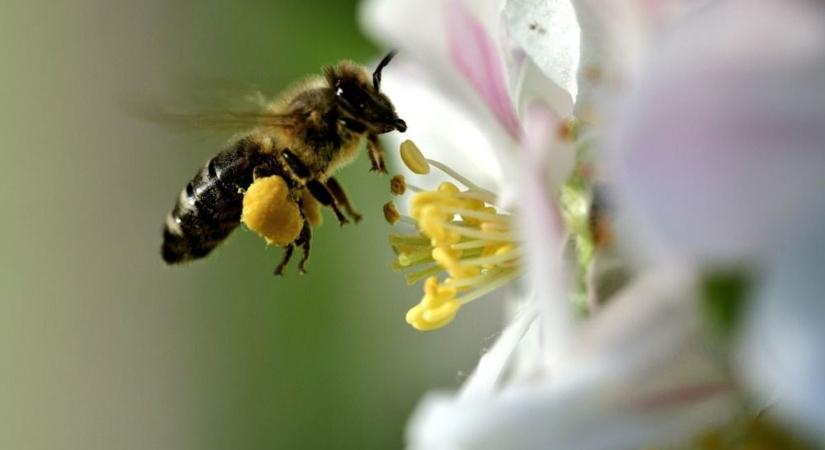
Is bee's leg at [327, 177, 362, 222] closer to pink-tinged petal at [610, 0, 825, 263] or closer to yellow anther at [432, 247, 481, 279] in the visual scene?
yellow anther at [432, 247, 481, 279]

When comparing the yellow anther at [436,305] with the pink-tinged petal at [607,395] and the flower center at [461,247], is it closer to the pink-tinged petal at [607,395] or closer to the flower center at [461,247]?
the flower center at [461,247]

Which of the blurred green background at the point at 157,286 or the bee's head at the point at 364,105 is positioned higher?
the blurred green background at the point at 157,286

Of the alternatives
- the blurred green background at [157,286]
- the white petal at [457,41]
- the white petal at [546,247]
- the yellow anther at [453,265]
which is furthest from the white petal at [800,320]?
the blurred green background at [157,286]

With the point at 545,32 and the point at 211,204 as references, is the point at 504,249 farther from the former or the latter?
the point at 211,204

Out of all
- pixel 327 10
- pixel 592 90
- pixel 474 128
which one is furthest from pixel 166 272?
pixel 592 90

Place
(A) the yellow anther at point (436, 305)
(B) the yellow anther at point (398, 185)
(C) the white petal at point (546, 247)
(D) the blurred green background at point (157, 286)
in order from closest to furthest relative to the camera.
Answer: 1. (C) the white petal at point (546, 247)
2. (A) the yellow anther at point (436, 305)
3. (B) the yellow anther at point (398, 185)
4. (D) the blurred green background at point (157, 286)
